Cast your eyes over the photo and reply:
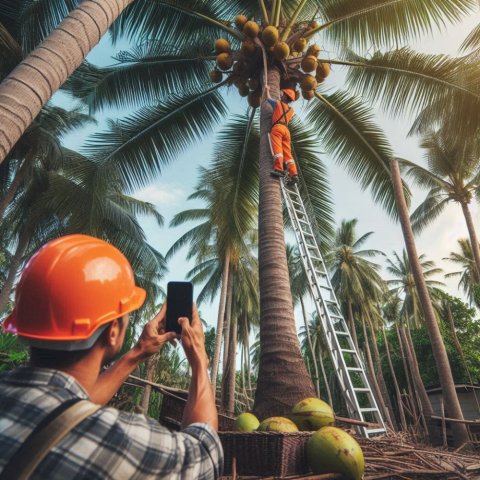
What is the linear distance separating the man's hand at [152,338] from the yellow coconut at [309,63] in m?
6.11

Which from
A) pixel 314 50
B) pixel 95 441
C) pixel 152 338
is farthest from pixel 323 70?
pixel 95 441

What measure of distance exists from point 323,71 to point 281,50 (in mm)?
1281

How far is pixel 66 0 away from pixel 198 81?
3535 mm

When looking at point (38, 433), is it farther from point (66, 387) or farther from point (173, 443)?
point (173, 443)

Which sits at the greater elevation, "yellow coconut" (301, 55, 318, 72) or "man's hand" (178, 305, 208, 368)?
"yellow coconut" (301, 55, 318, 72)

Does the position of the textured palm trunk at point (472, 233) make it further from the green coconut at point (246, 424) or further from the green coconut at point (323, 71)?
the green coconut at point (246, 424)

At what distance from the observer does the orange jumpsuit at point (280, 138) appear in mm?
5698

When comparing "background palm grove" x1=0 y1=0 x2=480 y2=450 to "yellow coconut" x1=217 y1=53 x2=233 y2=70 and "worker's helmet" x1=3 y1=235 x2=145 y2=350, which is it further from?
"worker's helmet" x1=3 y1=235 x2=145 y2=350

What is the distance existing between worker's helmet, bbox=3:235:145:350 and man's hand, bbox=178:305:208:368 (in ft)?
0.83

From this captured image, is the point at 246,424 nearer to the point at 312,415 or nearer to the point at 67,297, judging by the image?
the point at 312,415

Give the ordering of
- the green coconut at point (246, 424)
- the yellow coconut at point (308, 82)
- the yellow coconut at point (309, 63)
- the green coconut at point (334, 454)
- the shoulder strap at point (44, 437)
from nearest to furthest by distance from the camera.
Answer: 1. the shoulder strap at point (44, 437)
2. the green coconut at point (334, 454)
3. the green coconut at point (246, 424)
4. the yellow coconut at point (309, 63)
5. the yellow coconut at point (308, 82)

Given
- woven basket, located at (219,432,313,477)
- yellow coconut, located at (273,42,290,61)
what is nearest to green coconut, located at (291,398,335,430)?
woven basket, located at (219,432,313,477)

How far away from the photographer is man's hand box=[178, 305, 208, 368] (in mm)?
1257

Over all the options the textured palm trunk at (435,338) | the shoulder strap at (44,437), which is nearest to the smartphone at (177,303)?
the shoulder strap at (44,437)
